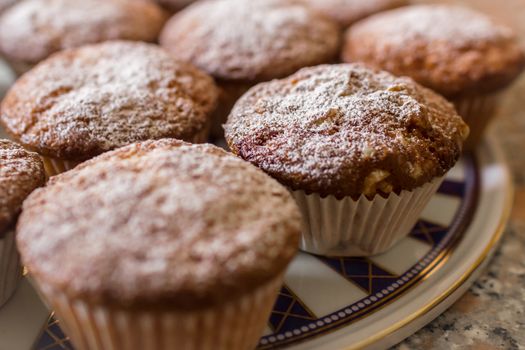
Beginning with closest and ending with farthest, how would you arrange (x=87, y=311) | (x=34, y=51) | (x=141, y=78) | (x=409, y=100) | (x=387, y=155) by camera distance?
1. (x=87, y=311)
2. (x=387, y=155)
3. (x=409, y=100)
4. (x=141, y=78)
5. (x=34, y=51)

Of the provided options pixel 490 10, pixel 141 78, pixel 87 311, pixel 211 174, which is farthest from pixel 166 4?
pixel 87 311

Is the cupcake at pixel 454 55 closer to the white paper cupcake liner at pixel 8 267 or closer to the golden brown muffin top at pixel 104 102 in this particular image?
the golden brown muffin top at pixel 104 102

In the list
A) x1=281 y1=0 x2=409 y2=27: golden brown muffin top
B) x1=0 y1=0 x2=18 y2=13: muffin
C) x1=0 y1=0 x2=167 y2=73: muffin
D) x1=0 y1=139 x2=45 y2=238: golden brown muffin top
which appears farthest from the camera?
x1=0 y1=0 x2=18 y2=13: muffin

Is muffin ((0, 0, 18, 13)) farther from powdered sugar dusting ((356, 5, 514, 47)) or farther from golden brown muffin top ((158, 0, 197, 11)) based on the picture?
powdered sugar dusting ((356, 5, 514, 47))

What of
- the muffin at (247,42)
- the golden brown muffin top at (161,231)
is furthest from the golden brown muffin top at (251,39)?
the golden brown muffin top at (161,231)

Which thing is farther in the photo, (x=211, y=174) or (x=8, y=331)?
(x=8, y=331)

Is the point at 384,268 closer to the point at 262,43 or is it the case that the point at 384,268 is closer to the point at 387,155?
the point at 387,155

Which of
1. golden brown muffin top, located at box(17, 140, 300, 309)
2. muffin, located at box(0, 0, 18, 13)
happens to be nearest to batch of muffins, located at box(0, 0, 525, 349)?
golden brown muffin top, located at box(17, 140, 300, 309)

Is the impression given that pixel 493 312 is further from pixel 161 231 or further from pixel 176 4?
pixel 176 4

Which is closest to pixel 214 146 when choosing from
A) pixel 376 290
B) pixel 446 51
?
pixel 376 290
